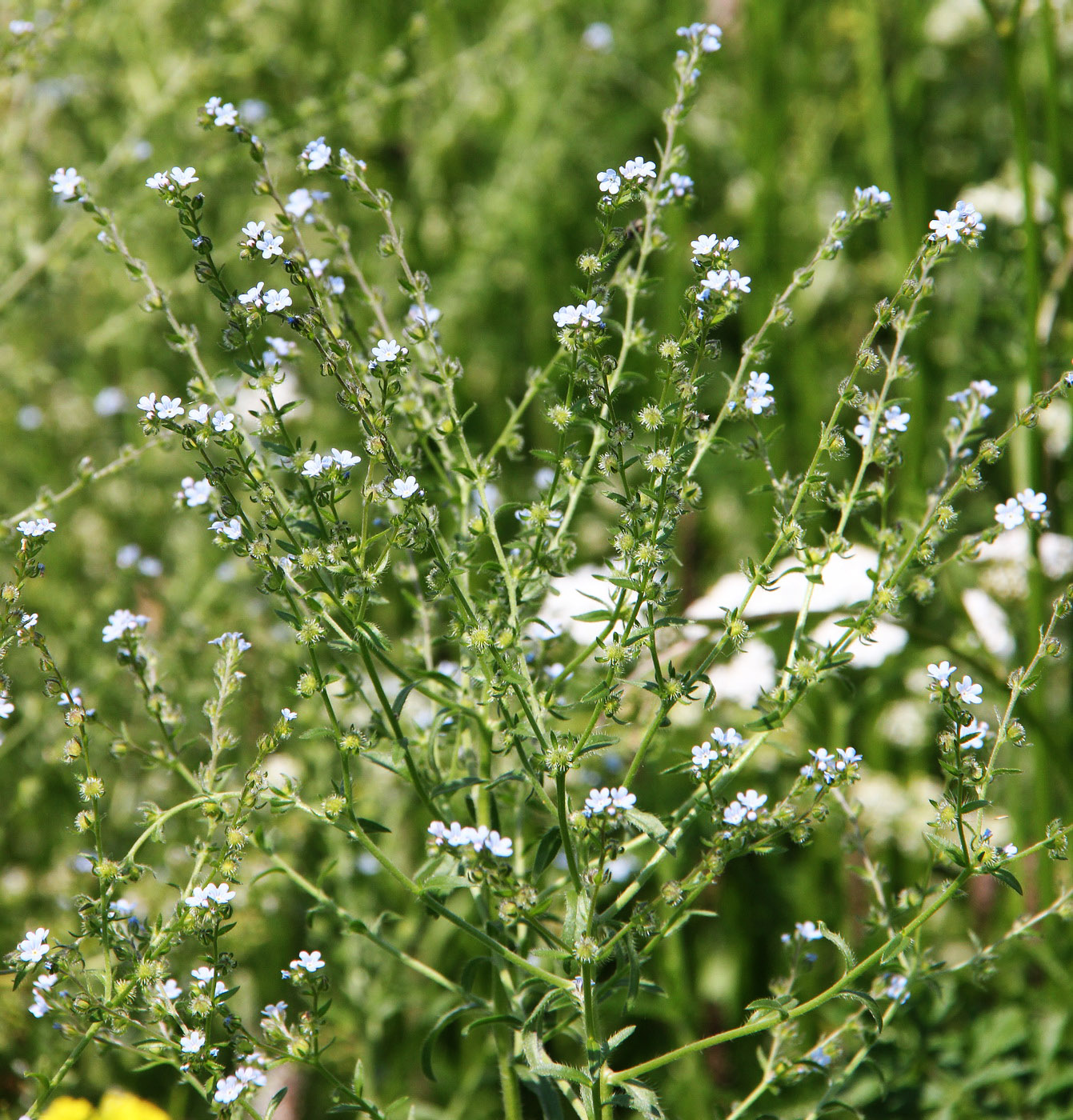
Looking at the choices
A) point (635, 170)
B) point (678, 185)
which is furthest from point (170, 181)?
point (678, 185)

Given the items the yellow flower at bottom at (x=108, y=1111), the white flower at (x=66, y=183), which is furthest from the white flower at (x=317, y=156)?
the yellow flower at bottom at (x=108, y=1111)

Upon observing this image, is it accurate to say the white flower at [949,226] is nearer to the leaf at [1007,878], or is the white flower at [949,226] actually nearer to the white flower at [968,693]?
the white flower at [968,693]

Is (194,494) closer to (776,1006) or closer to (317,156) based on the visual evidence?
(317,156)

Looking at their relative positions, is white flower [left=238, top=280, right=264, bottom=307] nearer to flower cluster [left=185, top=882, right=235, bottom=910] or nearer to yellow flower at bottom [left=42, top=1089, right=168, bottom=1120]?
flower cluster [left=185, top=882, right=235, bottom=910]

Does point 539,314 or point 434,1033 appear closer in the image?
point 434,1033

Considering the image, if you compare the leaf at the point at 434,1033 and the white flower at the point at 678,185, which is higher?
the white flower at the point at 678,185

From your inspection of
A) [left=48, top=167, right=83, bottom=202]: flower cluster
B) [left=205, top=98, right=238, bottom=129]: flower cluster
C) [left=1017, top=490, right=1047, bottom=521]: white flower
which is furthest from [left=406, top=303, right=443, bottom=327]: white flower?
[left=1017, top=490, right=1047, bottom=521]: white flower

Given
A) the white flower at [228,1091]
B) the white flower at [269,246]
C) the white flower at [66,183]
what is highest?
the white flower at [66,183]
